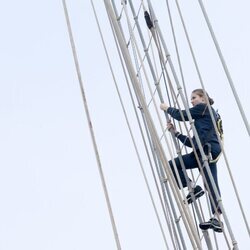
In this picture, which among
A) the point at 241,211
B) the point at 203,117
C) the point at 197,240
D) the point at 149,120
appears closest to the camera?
the point at 197,240

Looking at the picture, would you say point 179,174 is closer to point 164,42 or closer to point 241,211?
point 241,211

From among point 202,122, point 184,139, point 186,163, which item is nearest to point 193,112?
point 202,122

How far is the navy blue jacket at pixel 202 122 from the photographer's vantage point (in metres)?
6.05

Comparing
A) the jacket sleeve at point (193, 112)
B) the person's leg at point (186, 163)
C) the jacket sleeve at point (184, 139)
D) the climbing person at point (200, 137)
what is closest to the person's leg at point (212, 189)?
the climbing person at point (200, 137)

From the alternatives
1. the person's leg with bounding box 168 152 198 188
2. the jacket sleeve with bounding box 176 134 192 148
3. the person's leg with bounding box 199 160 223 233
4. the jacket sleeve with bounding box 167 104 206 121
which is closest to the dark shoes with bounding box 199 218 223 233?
the person's leg with bounding box 199 160 223 233

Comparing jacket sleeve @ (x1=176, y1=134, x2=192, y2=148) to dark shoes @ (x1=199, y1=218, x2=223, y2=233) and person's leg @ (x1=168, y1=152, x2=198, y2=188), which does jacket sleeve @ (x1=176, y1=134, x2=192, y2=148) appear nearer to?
person's leg @ (x1=168, y1=152, x2=198, y2=188)

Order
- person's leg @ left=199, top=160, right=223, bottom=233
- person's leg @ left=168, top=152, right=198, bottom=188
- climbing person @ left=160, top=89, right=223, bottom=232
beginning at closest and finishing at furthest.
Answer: person's leg @ left=199, top=160, right=223, bottom=233 < climbing person @ left=160, top=89, right=223, bottom=232 < person's leg @ left=168, top=152, right=198, bottom=188

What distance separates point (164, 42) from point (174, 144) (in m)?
0.82

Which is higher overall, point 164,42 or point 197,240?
point 164,42

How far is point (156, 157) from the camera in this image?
6.39 metres

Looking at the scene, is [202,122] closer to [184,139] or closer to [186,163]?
[184,139]

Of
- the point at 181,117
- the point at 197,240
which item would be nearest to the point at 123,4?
the point at 181,117

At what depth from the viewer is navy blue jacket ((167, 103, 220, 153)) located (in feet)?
19.8

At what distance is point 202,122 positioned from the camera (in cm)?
612
